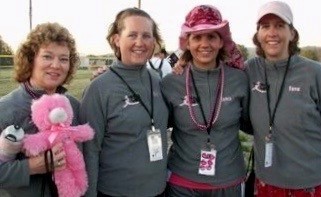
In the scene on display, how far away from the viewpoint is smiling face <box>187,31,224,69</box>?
3.55m

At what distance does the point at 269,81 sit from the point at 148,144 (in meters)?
1.05

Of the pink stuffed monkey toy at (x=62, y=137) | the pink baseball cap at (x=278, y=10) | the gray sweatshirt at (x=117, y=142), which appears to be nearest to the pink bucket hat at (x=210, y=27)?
the pink baseball cap at (x=278, y=10)

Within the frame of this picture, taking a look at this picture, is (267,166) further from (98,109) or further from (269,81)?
(98,109)

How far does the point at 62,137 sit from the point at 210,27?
138 cm

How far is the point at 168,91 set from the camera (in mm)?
3660

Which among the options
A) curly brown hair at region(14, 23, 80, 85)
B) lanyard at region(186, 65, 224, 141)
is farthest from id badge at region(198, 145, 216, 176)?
curly brown hair at region(14, 23, 80, 85)

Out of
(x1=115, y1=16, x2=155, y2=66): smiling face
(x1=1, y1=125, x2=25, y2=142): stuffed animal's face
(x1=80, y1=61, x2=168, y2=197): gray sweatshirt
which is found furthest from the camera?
(x1=115, y1=16, x2=155, y2=66): smiling face

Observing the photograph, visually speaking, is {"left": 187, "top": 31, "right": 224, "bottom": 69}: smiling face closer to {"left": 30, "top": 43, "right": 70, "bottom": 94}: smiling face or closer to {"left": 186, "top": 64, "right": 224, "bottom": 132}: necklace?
{"left": 186, "top": 64, "right": 224, "bottom": 132}: necklace

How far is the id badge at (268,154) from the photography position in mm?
3533

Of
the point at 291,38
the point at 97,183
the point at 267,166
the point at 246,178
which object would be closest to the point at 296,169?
the point at 267,166

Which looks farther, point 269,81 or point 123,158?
point 269,81

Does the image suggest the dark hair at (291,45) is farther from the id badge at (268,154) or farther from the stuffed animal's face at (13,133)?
the stuffed animal's face at (13,133)

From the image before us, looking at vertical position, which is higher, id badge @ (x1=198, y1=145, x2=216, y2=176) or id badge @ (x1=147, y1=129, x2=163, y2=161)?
id badge @ (x1=147, y1=129, x2=163, y2=161)

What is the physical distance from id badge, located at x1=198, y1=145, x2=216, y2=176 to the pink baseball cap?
1076 millimetres
